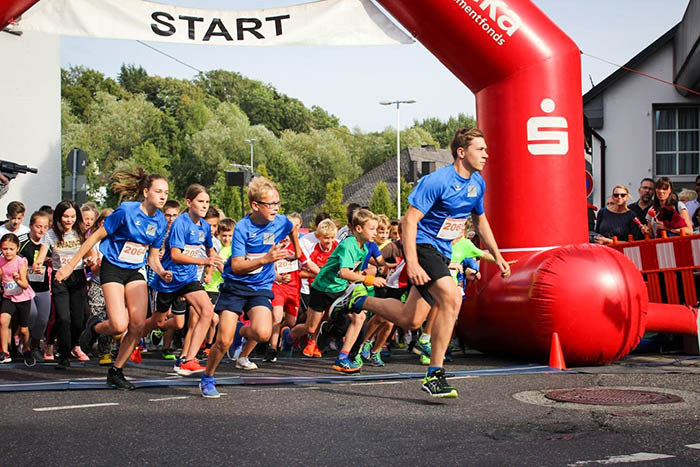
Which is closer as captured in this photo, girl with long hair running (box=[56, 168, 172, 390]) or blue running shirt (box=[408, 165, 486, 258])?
blue running shirt (box=[408, 165, 486, 258])

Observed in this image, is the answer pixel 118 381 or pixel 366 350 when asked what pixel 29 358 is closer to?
pixel 118 381

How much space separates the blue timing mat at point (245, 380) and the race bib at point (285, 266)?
236cm

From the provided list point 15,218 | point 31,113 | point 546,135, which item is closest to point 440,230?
point 546,135

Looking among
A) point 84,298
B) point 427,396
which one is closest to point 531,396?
point 427,396

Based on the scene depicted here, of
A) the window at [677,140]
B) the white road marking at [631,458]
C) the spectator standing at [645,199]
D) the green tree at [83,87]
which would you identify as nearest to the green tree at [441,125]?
the green tree at [83,87]

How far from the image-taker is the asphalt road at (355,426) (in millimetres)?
4574

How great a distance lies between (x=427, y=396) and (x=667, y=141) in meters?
17.4

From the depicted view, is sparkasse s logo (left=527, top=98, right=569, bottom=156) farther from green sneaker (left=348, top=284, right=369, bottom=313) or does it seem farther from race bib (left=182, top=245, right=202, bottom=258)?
race bib (left=182, top=245, right=202, bottom=258)

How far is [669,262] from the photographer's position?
1020cm

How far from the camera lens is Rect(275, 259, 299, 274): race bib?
10.5 m

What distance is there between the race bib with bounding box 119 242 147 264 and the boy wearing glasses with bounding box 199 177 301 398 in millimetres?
872

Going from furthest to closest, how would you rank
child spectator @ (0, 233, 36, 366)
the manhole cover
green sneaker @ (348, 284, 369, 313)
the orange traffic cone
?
1. child spectator @ (0, 233, 36, 366)
2. the orange traffic cone
3. green sneaker @ (348, 284, 369, 313)
4. the manhole cover

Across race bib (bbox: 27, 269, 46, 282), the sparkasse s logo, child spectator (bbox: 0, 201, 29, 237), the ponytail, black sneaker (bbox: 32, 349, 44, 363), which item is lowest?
black sneaker (bbox: 32, 349, 44, 363)

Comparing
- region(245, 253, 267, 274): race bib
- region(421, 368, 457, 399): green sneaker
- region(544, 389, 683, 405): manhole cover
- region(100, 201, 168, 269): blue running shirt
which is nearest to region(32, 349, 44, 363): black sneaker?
region(100, 201, 168, 269): blue running shirt
